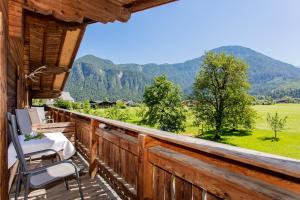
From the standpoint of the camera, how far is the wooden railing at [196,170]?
3.90ft

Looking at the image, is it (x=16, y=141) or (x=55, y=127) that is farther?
(x=55, y=127)

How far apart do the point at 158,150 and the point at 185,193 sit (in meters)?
0.53

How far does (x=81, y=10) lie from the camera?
349 centimetres

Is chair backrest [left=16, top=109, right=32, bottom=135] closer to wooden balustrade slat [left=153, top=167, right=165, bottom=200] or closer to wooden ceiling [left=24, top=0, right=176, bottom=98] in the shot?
wooden ceiling [left=24, top=0, right=176, bottom=98]

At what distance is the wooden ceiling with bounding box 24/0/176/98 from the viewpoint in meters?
3.31

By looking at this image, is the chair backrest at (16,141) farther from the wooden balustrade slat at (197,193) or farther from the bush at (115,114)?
the bush at (115,114)

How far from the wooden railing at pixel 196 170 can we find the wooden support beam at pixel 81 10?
178cm

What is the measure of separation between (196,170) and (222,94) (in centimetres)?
Answer: 2420

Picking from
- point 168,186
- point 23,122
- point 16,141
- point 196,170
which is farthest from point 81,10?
point 196,170

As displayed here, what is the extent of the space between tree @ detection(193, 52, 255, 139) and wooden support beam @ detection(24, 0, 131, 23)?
72.3 feet

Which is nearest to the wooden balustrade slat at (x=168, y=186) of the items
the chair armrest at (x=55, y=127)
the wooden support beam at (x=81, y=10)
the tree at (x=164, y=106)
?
the wooden support beam at (x=81, y=10)

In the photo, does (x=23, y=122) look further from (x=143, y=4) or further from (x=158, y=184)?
(x=158, y=184)

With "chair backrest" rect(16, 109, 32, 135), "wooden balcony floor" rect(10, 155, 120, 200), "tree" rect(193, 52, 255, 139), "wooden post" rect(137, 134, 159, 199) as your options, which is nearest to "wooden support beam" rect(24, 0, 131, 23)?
"wooden post" rect(137, 134, 159, 199)

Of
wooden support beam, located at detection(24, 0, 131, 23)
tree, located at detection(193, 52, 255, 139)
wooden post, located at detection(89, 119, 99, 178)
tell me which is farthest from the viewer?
tree, located at detection(193, 52, 255, 139)
